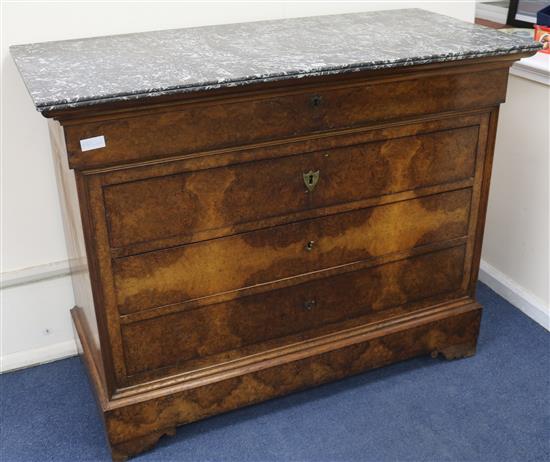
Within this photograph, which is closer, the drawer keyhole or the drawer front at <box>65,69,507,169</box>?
the drawer front at <box>65,69,507,169</box>

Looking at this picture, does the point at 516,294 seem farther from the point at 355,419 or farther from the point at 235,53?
the point at 235,53

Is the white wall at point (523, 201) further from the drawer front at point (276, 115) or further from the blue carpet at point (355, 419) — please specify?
the drawer front at point (276, 115)

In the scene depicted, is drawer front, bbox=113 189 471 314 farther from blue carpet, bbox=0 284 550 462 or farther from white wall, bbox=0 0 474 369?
white wall, bbox=0 0 474 369

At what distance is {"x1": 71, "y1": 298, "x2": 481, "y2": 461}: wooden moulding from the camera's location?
6.25 feet

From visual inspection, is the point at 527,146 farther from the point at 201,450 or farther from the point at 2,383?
the point at 2,383

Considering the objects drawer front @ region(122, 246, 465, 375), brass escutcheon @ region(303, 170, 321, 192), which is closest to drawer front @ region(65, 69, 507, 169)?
brass escutcheon @ region(303, 170, 321, 192)

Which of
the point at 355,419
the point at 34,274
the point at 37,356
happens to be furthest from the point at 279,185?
the point at 37,356

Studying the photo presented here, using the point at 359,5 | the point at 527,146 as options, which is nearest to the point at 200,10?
the point at 359,5

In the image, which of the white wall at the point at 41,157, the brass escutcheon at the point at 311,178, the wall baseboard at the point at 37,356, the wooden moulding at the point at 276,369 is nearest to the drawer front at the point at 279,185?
the brass escutcheon at the point at 311,178

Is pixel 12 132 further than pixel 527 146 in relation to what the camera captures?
No

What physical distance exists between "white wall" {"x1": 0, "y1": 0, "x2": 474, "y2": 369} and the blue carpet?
0.16 metres

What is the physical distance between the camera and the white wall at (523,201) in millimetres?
2383

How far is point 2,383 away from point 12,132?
2.61 ft

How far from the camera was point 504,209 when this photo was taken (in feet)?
8.53
